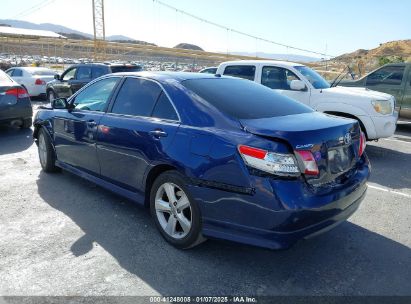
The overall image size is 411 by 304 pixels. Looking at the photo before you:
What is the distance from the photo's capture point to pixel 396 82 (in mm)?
9820

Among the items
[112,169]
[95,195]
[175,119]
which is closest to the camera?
[175,119]

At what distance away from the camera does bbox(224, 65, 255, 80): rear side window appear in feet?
27.7

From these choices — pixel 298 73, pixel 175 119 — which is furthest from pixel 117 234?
pixel 298 73

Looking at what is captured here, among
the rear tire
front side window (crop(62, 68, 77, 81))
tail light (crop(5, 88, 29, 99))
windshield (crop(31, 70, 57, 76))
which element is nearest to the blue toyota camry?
the rear tire

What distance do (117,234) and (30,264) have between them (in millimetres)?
845

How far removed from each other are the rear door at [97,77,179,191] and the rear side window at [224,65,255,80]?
15.4ft

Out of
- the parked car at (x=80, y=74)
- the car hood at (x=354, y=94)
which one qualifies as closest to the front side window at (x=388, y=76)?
the car hood at (x=354, y=94)

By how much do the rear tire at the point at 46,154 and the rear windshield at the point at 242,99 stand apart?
2.81 metres

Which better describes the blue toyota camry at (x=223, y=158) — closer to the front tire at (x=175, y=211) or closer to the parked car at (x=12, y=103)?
the front tire at (x=175, y=211)

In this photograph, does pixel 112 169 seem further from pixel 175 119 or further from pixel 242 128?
pixel 242 128

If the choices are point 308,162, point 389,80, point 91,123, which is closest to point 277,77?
point 389,80

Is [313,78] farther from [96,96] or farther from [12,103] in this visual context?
[12,103]

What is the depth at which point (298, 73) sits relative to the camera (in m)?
7.77

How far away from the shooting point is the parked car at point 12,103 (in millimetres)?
8336
